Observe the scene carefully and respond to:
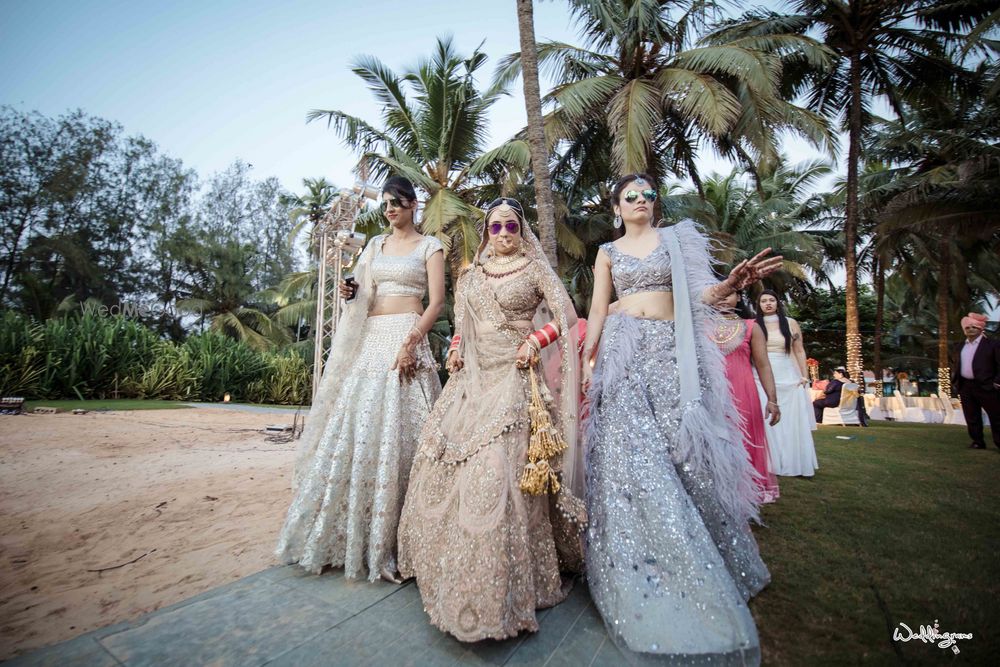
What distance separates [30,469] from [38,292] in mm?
19905

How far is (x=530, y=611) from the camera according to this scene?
1.96 metres

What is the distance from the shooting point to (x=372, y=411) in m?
2.77

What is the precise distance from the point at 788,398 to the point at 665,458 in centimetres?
411

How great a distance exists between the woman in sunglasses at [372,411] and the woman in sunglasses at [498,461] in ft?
0.80

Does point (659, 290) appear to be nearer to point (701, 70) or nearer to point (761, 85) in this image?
point (761, 85)

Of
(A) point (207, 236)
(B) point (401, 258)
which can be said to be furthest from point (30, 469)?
(A) point (207, 236)

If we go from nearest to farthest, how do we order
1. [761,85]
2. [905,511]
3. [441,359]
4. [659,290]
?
[659,290], [905,511], [761,85], [441,359]

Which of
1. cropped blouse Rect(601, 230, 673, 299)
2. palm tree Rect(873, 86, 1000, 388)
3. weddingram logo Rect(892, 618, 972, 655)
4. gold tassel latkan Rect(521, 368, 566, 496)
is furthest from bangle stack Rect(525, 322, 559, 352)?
palm tree Rect(873, 86, 1000, 388)

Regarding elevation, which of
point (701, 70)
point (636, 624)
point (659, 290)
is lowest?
point (636, 624)

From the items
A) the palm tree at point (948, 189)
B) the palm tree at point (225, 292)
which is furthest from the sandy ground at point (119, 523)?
the palm tree at point (225, 292)

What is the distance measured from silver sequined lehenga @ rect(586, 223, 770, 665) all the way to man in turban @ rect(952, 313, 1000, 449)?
700 centimetres

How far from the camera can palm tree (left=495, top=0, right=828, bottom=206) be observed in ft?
30.3

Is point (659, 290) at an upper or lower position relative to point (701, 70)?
lower

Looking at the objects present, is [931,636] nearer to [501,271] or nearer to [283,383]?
[501,271]
